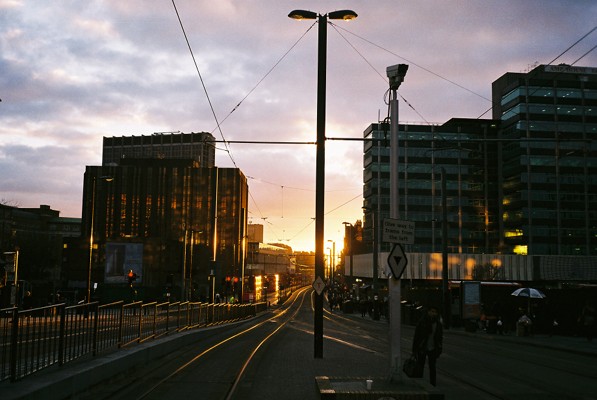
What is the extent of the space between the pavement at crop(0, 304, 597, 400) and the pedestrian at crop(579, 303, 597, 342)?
11974 mm

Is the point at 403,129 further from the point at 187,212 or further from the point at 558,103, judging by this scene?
the point at 187,212

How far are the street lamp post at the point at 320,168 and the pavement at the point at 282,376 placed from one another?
1.03 metres

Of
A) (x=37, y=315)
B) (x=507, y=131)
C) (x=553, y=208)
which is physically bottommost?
(x=37, y=315)

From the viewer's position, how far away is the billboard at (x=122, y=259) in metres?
94.4

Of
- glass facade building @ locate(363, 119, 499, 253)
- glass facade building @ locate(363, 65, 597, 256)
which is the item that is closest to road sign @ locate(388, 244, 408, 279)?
glass facade building @ locate(363, 65, 597, 256)

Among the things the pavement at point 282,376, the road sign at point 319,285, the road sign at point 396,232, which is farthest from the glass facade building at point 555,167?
the road sign at point 396,232

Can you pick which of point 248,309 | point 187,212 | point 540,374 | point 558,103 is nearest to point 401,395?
point 540,374

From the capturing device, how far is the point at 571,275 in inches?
3878

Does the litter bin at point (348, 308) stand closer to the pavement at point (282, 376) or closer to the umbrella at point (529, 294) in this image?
the umbrella at point (529, 294)

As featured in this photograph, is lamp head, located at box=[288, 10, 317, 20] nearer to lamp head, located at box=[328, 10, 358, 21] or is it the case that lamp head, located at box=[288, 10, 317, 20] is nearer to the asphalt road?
lamp head, located at box=[328, 10, 358, 21]

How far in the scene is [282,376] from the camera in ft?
41.9

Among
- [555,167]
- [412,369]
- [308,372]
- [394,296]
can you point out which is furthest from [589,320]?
[555,167]

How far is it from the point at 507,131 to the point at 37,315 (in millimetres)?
111485

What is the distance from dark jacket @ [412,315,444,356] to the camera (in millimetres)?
11609
